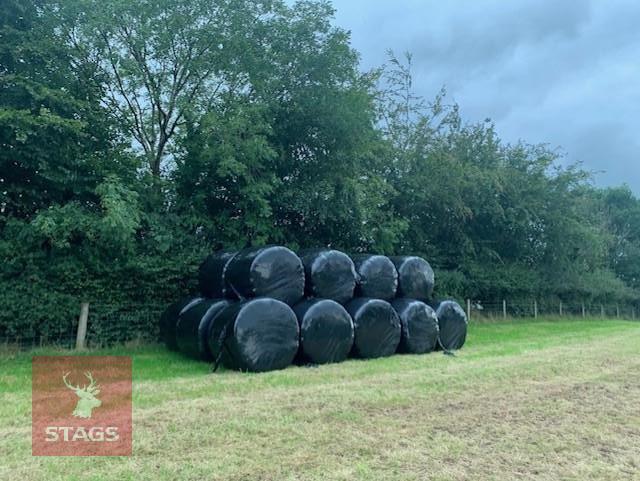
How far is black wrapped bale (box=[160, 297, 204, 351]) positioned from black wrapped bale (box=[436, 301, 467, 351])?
4.32m

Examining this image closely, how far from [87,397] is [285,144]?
23.8 ft

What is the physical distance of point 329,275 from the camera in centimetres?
753

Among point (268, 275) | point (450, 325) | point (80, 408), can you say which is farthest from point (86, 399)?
point (450, 325)

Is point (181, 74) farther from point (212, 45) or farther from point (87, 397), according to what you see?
point (87, 397)

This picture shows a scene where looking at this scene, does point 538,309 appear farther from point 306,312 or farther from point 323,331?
point 306,312

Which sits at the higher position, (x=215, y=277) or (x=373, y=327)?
(x=215, y=277)

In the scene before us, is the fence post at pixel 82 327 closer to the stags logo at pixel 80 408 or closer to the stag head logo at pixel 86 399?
the stags logo at pixel 80 408

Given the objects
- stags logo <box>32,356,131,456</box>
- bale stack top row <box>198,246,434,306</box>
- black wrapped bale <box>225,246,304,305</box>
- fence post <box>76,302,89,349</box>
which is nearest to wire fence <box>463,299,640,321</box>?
bale stack top row <box>198,246,434,306</box>

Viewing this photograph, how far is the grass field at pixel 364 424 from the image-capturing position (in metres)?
3.01

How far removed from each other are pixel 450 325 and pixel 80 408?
644cm

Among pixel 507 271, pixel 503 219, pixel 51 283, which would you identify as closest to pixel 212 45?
pixel 51 283

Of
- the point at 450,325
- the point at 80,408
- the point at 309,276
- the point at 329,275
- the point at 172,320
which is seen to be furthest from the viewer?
the point at 450,325

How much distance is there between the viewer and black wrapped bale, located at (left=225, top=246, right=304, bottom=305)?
6.81m

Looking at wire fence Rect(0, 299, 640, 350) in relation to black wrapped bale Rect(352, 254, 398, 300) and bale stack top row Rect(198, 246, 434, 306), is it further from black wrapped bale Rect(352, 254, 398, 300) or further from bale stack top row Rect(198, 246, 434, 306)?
black wrapped bale Rect(352, 254, 398, 300)
